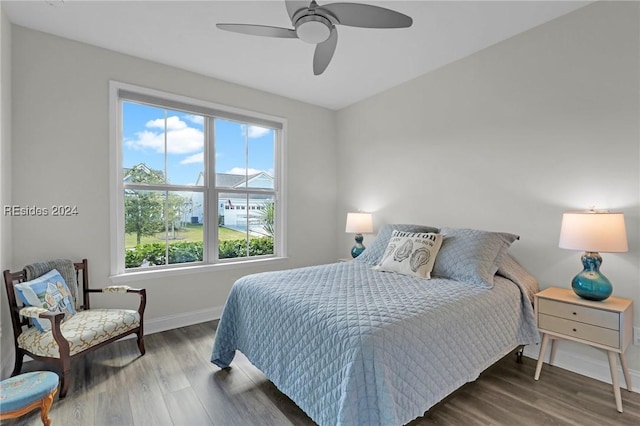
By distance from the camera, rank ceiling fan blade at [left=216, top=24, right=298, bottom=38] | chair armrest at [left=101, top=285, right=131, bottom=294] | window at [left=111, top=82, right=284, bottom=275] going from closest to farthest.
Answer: ceiling fan blade at [left=216, top=24, right=298, bottom=38]
chair armrest at [left=101, top=285, right=131, bottom=294]
window at [left=111, top=82, right=284, bottom=275]

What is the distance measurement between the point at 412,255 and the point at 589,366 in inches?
57.7

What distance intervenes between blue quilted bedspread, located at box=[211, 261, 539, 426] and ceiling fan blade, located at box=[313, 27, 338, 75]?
1.65 metres

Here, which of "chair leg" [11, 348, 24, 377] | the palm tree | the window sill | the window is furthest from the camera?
the palm tree

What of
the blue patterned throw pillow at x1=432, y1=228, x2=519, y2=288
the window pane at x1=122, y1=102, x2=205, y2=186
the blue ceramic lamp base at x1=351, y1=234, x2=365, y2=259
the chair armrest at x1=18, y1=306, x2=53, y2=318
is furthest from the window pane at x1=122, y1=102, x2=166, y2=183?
the blue patterned throw pillow at x1=432, y1=228, x2=519, y2=288

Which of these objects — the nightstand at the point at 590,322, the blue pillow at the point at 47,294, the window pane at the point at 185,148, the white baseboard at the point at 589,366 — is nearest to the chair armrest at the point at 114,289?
the blue pillow at the point at 47,294

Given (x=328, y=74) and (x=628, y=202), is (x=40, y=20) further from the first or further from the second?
(x=628, y=202)

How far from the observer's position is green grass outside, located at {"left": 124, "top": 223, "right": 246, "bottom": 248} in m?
3.05

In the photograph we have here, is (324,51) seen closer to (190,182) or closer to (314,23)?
(314,23)

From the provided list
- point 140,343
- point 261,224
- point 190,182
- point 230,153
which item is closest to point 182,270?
point 140,343

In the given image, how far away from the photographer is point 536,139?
2.56 meters

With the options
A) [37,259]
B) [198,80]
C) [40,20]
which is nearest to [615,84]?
[198,80]

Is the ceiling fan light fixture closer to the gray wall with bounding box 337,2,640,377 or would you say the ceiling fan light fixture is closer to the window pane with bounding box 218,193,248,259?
the gray wall with bounding box 337,2,640,377

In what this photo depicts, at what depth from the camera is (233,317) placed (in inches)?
90.8

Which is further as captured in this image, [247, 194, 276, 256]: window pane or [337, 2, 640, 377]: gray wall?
[247, 194, 276, 256]: window pane
